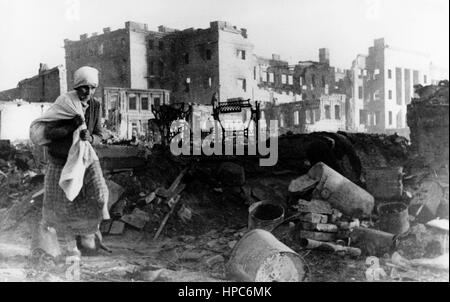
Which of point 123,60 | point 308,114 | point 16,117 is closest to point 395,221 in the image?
point 16,117

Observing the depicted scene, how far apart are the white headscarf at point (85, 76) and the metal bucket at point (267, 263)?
303cm

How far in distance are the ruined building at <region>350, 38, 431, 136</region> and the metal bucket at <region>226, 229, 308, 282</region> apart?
4187mm

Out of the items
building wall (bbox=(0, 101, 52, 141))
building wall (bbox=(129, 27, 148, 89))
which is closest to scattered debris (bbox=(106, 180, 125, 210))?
building wall (bbox=(0, 101, 52, 141))

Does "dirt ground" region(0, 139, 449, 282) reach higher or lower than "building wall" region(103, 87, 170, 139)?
lower

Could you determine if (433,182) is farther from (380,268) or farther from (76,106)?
(76,106)

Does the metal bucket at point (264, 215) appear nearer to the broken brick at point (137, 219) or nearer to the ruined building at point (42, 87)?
the broken brick at point (137, 219)

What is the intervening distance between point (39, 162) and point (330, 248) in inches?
408

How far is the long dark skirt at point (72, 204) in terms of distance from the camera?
19.1 ft

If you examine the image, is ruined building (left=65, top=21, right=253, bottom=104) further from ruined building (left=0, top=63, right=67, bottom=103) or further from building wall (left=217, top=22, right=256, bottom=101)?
ruined building (left=0, top=63, right=67, bottom=103)

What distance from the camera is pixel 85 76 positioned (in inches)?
220

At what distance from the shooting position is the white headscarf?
559 cm
